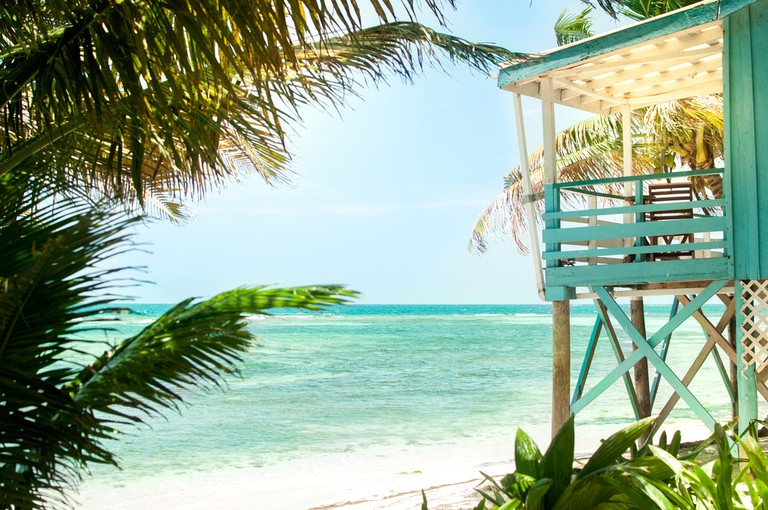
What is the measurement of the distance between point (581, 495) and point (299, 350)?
153 ft

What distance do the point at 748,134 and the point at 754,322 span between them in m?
1.77

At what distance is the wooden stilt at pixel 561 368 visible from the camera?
10.9 metres

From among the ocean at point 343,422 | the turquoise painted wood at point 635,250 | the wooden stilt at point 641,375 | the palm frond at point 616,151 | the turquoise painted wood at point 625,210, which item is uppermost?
the palm frond at point 616,151

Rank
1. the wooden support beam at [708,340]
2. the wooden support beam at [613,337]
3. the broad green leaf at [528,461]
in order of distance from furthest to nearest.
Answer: the wooden support beam at [613,337]
the wooden support beam at [708,340]
the broad green leaf at [528,461]

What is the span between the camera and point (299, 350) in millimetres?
49719

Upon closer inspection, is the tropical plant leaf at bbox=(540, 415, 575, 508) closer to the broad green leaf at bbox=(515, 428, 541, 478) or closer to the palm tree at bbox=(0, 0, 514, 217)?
the broad green leaf at bbox=(515, 428, 541, 478)

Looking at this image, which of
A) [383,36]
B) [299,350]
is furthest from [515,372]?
[383,36]

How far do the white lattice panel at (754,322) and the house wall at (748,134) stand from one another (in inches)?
5.6

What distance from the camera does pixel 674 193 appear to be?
953 centimetres

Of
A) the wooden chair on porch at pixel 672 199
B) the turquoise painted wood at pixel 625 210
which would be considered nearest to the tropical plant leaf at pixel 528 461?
the turquoise painted wood at pixel 625 210

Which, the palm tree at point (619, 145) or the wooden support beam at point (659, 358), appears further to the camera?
the palm tree at point (619, 145)

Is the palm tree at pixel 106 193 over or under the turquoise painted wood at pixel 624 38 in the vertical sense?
under

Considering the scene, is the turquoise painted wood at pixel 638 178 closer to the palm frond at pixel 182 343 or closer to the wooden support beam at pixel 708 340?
the wooden support beam at pixel 708 340

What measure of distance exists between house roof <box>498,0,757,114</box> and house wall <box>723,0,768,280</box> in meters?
0.27
